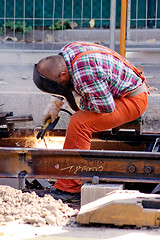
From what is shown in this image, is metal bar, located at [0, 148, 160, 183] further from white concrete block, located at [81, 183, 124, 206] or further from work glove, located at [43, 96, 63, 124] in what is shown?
work glove, located at [43, 96, 63, 124]

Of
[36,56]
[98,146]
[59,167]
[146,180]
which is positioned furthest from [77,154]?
[36,56]

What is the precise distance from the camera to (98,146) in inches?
231

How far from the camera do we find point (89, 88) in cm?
453

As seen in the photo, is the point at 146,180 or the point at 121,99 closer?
the point at 146,180

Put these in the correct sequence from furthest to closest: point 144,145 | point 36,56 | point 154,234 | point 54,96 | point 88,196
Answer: point 36,56 < point 144,145 < point 54,96 < point 88,196 < point 154,234

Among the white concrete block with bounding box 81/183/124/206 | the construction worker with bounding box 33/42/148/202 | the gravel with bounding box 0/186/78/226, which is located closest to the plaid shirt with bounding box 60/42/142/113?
the construction worker with bounding box 33/42/148/202

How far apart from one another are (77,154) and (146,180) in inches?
26.2

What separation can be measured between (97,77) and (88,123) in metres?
0.49

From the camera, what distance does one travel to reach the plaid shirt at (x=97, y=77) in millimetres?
4527

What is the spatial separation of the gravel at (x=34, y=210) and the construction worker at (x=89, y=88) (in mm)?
351

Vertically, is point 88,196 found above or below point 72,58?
below

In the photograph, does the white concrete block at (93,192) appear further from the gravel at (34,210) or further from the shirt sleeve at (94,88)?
the shirt sleeve at (94,88)

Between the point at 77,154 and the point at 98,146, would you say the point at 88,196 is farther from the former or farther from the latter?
the point at 98,146

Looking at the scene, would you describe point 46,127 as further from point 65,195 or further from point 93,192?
point 93,192
